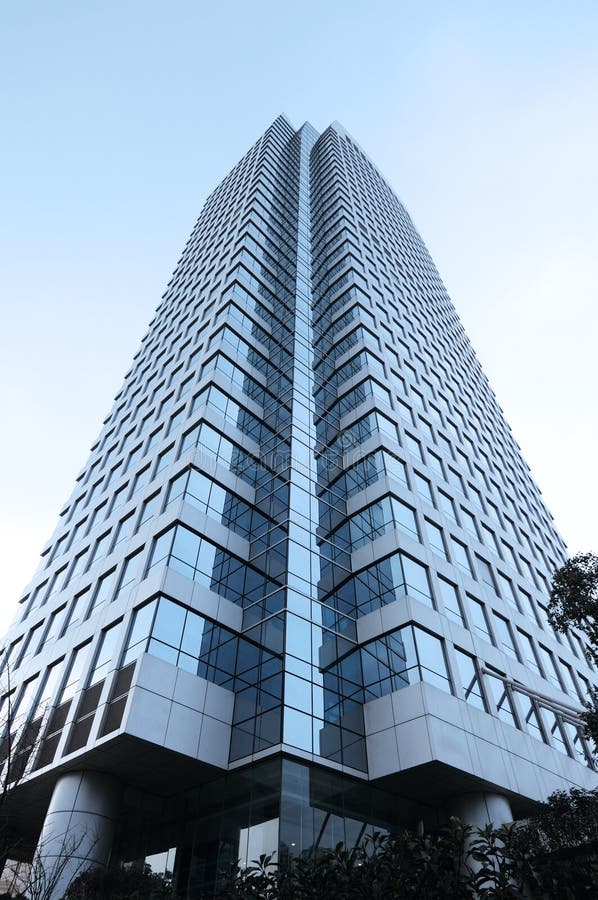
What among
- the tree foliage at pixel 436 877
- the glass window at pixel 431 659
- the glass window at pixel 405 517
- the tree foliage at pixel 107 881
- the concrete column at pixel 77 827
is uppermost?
the glass window at pixel 405 517

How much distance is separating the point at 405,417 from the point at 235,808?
25.2 metres

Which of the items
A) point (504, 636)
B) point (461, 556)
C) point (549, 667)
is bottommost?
point (504, 636)

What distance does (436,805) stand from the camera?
24.8 m

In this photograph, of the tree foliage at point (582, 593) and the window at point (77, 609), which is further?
the window at point (77, 609)

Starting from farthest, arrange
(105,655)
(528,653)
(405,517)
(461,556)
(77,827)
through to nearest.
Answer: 1. (461,556)
2. (528,653)
3. (405,517)
4. (105,655)
5. (77,827)

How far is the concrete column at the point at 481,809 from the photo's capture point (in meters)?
23.6

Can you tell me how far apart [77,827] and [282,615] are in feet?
33.3

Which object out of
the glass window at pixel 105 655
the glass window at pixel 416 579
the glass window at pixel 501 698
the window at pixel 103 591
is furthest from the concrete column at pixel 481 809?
the window at pixel 103 591

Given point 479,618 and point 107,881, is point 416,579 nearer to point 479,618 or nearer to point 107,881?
point 479,618

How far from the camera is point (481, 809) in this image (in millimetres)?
23688

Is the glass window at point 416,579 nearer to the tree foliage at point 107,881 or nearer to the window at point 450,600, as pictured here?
the window at point 450,600

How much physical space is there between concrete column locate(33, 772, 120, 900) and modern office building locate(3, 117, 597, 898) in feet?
0.30

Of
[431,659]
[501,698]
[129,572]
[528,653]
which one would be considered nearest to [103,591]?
[129,572]

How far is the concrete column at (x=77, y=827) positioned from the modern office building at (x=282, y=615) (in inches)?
3.5
